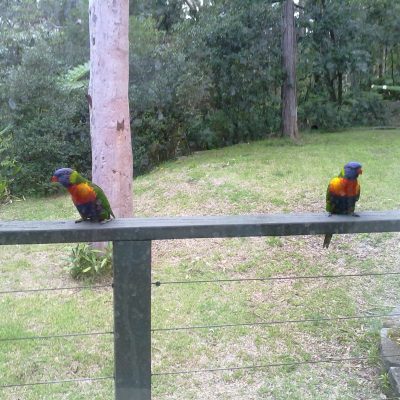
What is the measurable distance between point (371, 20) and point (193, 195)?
947 centimetres

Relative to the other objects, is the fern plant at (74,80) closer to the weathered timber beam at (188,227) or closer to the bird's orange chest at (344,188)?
the bird's orange chest at (344,188)

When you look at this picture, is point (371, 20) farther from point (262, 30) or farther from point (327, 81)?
point (262, 30)

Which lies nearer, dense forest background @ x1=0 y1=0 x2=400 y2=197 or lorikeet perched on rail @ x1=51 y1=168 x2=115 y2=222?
lorikeet perched on rail @ x1=51 y1=168 x2=115 y2=222

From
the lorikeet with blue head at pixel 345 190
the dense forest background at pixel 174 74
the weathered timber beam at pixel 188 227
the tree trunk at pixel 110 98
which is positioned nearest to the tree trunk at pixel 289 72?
the dense forest background at pixel 174 74

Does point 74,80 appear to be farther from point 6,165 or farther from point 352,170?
point 352,170

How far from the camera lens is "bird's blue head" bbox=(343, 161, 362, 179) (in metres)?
2.24

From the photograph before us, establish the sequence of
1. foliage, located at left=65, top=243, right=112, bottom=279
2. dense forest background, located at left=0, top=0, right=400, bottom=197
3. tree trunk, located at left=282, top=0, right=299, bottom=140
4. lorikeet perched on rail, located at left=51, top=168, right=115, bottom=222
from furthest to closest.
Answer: tree trunk, located at left=282, top=0, right=299, bottom=140 → dense forest background, located at left=0, top=0, right=400, bottom=197 → foliage, located at left=65, top=243, right=112, bottom=279 → lorikeet perched on rail, located at left=51, top=168, right=115, bottom=222

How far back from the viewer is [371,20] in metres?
13.8

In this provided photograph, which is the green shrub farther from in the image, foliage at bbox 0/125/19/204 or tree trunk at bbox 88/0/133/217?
tree trunk at bbox 88/0/133/217

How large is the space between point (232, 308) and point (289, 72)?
26.0 ft

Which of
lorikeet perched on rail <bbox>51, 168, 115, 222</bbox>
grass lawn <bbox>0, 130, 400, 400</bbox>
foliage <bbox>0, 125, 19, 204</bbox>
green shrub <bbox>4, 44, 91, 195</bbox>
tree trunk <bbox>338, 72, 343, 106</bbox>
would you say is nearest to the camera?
lorikeet perched on rail <bbox>51, 168, 115, 222</bbox>

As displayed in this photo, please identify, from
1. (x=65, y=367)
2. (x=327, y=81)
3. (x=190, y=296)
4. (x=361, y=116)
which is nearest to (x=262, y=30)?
(x=327, y=81)

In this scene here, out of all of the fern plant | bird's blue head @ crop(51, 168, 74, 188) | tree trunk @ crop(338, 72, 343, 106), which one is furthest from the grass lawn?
tree trunk @ crop(338, 72, 343, 106)

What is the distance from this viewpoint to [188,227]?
1.50m
